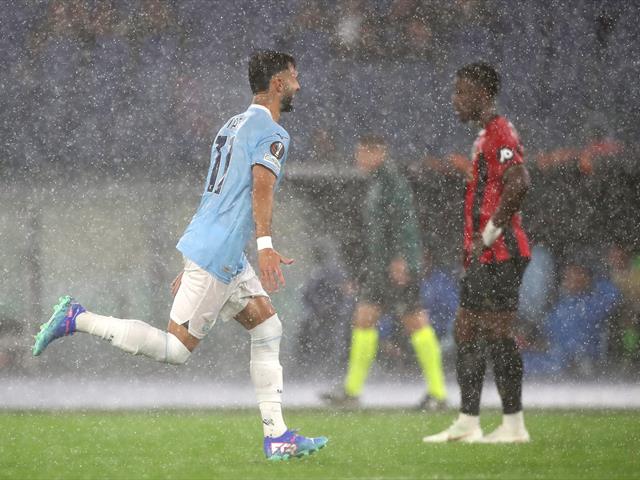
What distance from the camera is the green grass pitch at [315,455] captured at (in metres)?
5.57

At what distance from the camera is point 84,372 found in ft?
32.4

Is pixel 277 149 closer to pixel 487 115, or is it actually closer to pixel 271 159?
pixel 271 159

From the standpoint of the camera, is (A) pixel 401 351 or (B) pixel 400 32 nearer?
(A) pixel 401 351

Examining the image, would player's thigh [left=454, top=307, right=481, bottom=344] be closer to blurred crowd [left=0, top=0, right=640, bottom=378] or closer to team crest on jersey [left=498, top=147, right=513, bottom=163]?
team crest on jersey [left=498, top=147, right=513, bottom=163]

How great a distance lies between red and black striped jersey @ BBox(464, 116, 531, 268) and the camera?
6.42m

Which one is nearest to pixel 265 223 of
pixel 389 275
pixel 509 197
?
pixel 509 197

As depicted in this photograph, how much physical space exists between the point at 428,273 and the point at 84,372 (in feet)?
7.60

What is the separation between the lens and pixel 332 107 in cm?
1062

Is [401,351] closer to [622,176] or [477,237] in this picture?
[622,176]

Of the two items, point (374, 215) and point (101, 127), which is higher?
point (101, 127)

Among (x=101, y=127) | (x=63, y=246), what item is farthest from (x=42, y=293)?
(x=101, y=127)

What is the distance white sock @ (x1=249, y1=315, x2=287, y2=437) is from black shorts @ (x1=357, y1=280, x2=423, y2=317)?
2560 millimetres

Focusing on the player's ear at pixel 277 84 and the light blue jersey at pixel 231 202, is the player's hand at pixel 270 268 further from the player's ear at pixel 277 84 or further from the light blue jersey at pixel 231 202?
the player's ear at pixel 277 84

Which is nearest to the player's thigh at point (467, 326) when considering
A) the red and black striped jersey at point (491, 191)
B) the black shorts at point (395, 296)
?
the red and black striped jersey at point (491, 191)
